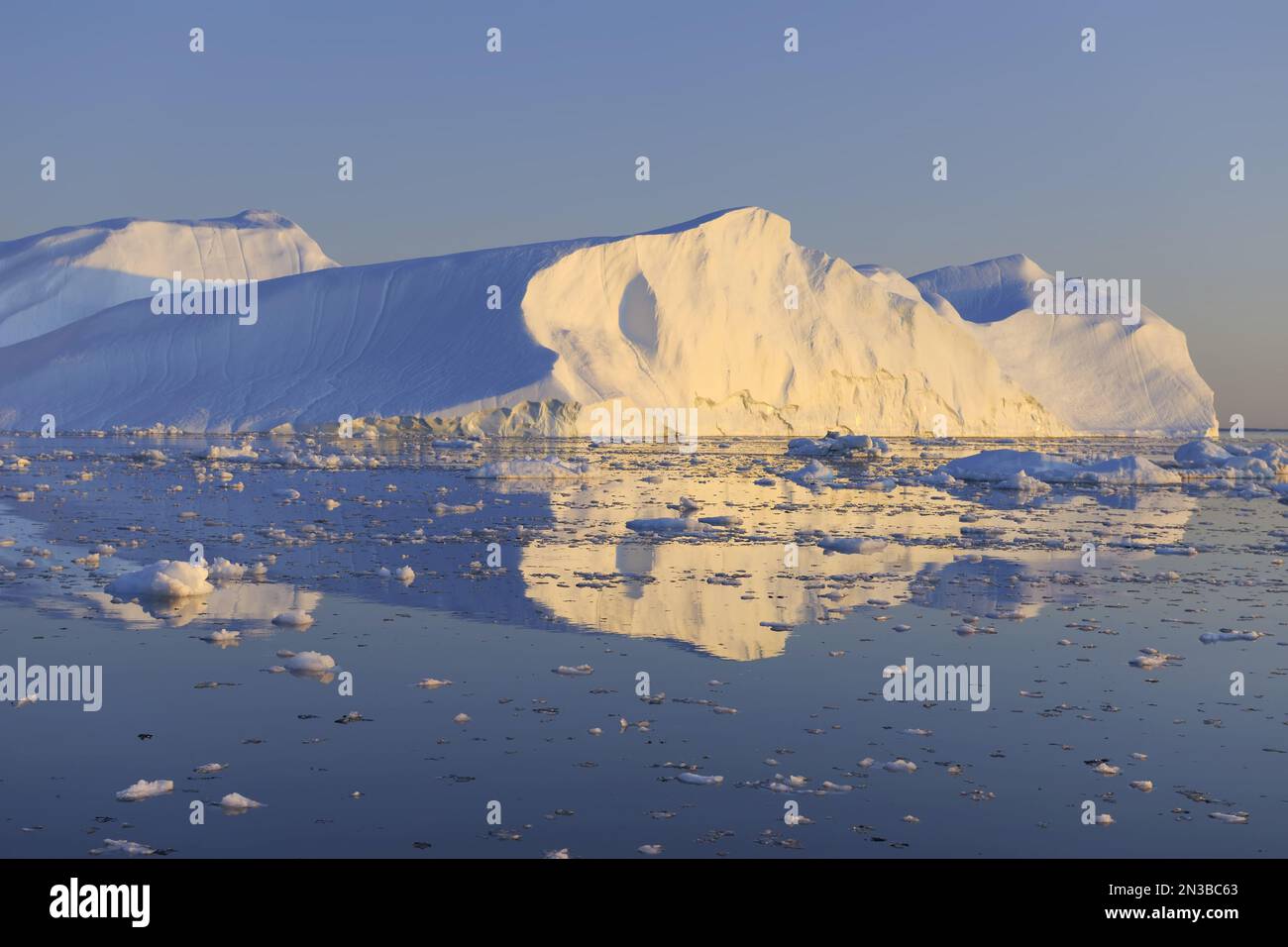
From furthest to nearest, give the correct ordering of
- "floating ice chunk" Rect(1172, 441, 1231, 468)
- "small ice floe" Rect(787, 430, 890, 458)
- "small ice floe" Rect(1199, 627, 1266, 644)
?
"small ice floe" Rect(787, 430, 890, 458) < "floating ice chunk" Rect(1172, 441, 1231, 468) < "small ice floe" Rect(1199, 627, 1266, 644)

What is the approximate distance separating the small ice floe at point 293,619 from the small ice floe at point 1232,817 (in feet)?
16.6

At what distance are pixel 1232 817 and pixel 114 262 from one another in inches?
4261

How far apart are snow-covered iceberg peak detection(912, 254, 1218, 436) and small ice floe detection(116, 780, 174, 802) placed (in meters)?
72.0

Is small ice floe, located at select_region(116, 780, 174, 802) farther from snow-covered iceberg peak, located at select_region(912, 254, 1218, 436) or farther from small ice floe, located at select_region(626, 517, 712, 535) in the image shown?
snow-covered iceberg peak, located at select_region(912, 254, 1218, 436)

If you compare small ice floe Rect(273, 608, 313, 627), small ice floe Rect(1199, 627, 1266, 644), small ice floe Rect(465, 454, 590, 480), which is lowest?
small ice floe Rect(1199, 627, 1266, 644)

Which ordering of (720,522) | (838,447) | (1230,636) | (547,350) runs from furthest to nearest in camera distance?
1. (547,350)
2. (838,447)
3. (720,522)
4. (1230,636)

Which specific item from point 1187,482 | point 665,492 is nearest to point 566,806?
point 665,492

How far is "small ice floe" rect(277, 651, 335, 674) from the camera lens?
601cm

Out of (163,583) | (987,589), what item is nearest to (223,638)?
(163,583)

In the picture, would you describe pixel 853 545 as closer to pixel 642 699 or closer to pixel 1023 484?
pixel 642 699

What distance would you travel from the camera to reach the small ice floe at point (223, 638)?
6.72 m

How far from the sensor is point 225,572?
9.14m

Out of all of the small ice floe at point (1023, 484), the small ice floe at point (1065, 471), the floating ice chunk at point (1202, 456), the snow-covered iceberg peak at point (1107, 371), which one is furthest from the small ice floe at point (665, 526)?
the snow-covered iceberg peak at point (1107, 371)

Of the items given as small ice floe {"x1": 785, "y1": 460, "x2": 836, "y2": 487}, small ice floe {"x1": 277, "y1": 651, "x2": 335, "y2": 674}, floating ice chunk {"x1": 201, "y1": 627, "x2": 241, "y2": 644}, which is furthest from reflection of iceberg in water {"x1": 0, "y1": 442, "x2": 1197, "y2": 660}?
small ice floe {"x1": 785, "y1": 460, "x2": 836, "y2": 487}
